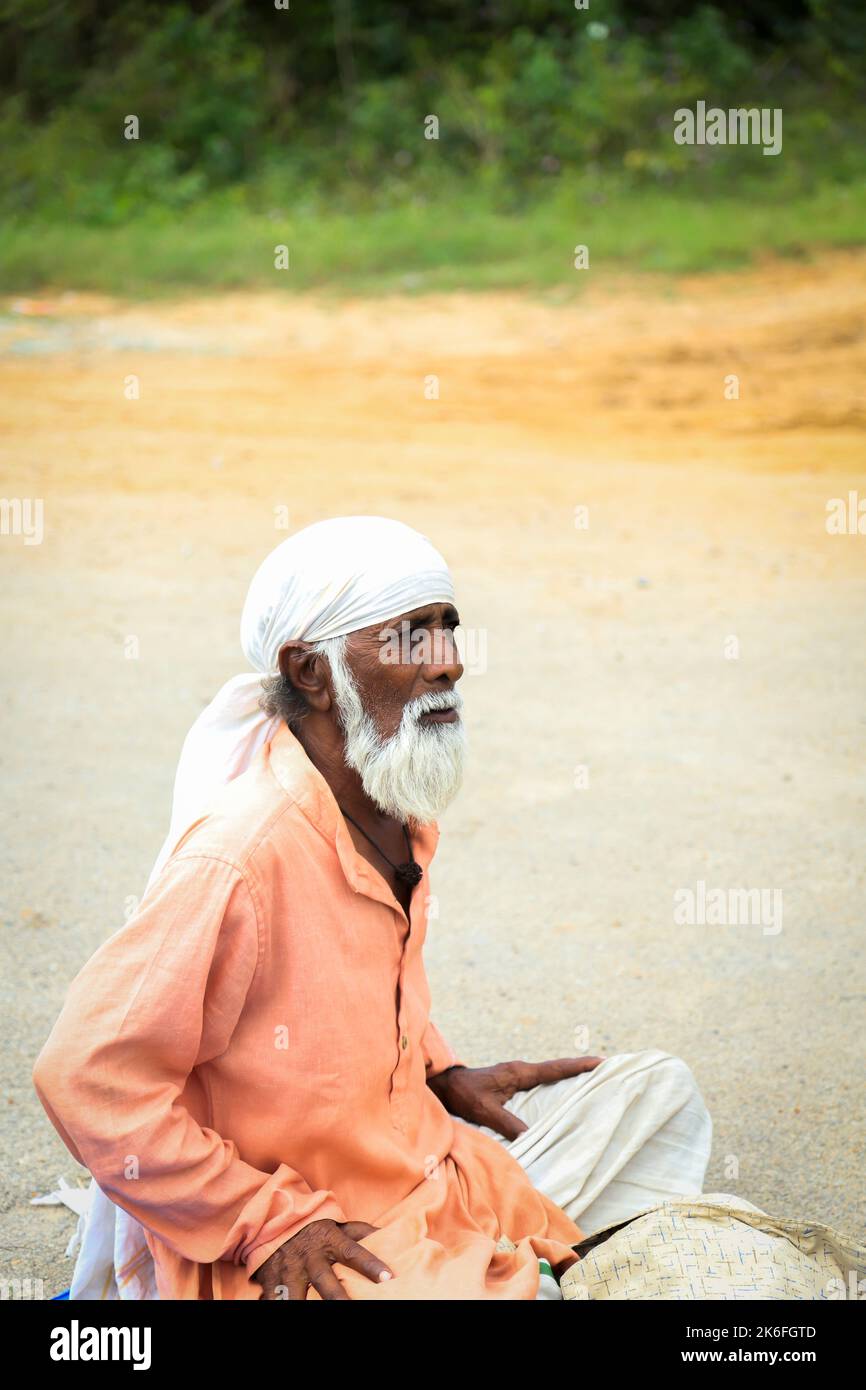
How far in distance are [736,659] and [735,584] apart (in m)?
1.43

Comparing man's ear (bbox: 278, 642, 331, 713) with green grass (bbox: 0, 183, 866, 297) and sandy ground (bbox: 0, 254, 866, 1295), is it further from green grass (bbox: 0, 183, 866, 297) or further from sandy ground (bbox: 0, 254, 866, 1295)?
green grass (bbox: 0, 183, 866, 297)

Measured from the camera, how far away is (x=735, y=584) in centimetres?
932

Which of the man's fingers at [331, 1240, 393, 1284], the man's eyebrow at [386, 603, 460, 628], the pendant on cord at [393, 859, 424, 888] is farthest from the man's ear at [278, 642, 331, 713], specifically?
the man's fingers at [331, 1240, 393, 1284]

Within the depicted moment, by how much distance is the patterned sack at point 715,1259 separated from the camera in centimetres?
237

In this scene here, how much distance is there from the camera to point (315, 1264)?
2.35 metres

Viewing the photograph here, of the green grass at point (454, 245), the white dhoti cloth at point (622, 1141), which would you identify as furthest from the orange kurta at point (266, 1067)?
the green grass at point (454, 245)

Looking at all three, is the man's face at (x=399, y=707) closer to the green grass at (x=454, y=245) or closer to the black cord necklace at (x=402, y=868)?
the black cord necklace at (x=402, y=868)

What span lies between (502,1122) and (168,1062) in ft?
2.98

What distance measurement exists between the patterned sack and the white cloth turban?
966mm

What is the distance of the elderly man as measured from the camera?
227cm

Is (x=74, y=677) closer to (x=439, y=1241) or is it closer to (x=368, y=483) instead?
(x=368, y=483)

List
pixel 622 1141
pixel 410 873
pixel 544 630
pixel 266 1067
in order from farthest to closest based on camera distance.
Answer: pixel 544 630 → pixel 622 1141 → pixel 410 873 → pixel 266 1067

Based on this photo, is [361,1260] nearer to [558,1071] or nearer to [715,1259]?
[715,1259]

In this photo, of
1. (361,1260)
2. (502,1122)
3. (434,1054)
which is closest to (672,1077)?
(502,1122)
